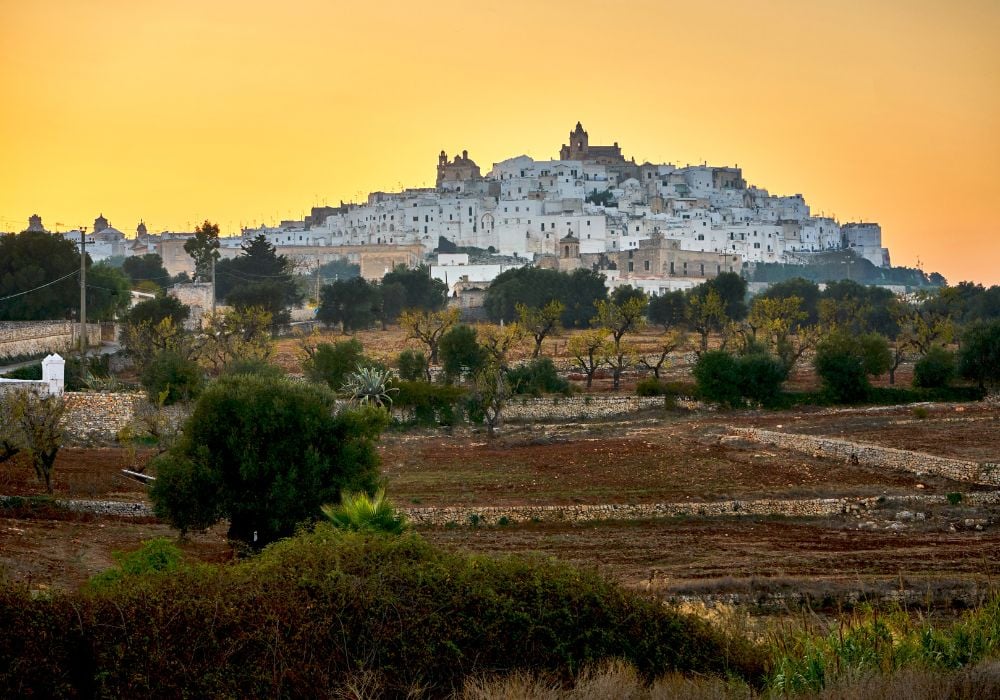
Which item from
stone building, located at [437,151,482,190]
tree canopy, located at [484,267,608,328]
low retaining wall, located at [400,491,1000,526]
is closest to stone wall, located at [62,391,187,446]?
low retaining wall, located at [400,491,1000,526]

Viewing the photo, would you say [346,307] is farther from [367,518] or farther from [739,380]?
[367,518]

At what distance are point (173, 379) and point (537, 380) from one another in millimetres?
10786

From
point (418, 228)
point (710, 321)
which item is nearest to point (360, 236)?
point (418, 228)

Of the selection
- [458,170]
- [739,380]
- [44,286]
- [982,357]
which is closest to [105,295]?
[44,286]

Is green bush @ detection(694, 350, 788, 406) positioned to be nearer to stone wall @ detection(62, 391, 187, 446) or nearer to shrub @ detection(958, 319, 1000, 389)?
shrub @ detection(958, 319, 1000, 389)

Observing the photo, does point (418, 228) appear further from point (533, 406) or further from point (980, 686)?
point (980, 686)

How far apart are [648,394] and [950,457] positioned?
1173cm

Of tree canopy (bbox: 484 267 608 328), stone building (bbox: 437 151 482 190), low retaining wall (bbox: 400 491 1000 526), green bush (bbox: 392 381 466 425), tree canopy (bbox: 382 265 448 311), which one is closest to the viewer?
low retaining wall (bbox: 400 491 1000 526)

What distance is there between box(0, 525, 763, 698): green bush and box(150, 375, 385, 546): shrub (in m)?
6.10

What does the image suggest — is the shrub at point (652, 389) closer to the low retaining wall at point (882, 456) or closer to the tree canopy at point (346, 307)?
the low retaining wall at point (882, 456)

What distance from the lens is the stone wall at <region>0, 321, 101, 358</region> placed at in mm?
40219

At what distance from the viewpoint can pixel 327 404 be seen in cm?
2123

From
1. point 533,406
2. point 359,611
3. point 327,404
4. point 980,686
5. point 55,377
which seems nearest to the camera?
point 980,686

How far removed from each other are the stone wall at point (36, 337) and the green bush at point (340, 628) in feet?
101
